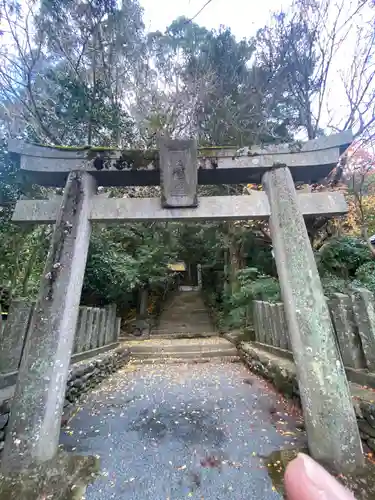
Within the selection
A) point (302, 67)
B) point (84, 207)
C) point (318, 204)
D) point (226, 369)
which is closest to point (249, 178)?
point (318, 204)

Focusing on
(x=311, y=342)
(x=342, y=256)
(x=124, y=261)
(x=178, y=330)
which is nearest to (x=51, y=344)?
(x=311, y=342)

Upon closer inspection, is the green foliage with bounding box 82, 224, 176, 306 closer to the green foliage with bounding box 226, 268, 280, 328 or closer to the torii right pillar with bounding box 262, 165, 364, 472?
the green foliage with bounding box 226, 268, 280, 328

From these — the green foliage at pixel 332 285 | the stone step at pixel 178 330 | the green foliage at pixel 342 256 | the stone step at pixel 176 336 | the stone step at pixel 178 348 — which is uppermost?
the green foliage at pixel 342 256

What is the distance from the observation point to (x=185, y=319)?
52.0ft

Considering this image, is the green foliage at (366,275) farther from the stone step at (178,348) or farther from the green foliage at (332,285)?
the stone step at (178,348)

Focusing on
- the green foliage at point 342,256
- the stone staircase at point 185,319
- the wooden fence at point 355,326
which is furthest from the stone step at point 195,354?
the wooden fence at point 355,326

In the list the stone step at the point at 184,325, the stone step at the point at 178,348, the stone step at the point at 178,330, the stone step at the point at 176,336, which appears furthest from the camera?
the stone step at the point at 184,325

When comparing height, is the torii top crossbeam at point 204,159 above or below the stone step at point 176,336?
above

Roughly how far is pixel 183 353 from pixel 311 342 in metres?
6.89

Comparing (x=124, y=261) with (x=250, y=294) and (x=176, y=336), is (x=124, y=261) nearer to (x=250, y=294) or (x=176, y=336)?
(x=176, y=336)

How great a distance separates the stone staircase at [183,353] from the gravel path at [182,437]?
247 cm

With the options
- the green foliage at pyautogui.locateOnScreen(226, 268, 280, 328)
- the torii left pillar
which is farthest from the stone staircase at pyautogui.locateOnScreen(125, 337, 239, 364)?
the torii left pillar

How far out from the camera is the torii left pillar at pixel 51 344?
289cm

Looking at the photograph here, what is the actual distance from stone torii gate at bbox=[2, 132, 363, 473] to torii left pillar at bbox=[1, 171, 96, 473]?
1cm
